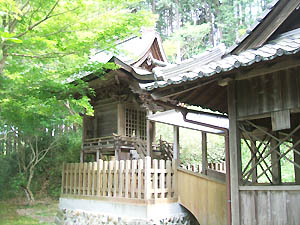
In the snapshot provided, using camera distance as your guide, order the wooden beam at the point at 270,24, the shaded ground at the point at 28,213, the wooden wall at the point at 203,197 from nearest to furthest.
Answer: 1. the wooden beam at the point at 270,24
2. the wooden wall at the point at 203,197
3. the shaded ground at the point at 28,213

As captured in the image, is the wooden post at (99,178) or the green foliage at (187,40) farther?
the green foliage at (187,40)

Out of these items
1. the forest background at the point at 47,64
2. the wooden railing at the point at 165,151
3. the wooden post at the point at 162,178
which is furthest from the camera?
the wooden railing at the point at 165,151

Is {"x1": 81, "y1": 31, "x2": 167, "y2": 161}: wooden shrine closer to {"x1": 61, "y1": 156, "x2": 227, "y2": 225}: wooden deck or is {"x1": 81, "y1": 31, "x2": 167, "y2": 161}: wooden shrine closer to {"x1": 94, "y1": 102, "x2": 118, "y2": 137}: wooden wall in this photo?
{"x1": 94, "y1": 102, "x2": 118, "y2": 137}: wooden wall

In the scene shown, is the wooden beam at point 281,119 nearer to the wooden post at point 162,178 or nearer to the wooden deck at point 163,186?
the wooden deck at point 163,186

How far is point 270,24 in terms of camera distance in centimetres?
581

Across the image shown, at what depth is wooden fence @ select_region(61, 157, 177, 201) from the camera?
959 centimetres

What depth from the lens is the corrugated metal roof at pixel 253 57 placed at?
4660 millimetres

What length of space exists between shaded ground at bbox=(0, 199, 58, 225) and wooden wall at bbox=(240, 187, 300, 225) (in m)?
10.3

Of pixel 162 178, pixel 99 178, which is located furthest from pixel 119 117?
pixel 162 178

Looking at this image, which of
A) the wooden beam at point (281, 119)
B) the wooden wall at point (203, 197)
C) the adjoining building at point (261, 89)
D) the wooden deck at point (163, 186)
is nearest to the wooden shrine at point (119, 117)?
the wooden deck at point (163, 186)

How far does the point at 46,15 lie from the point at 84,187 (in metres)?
6.52

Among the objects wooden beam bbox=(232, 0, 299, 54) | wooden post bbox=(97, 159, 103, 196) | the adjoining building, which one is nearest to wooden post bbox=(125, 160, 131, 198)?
wooden post bbox=(97, 159, 103, 196)

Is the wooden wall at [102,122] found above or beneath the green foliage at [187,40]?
beneath

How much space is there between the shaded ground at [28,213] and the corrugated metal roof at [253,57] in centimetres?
1074
